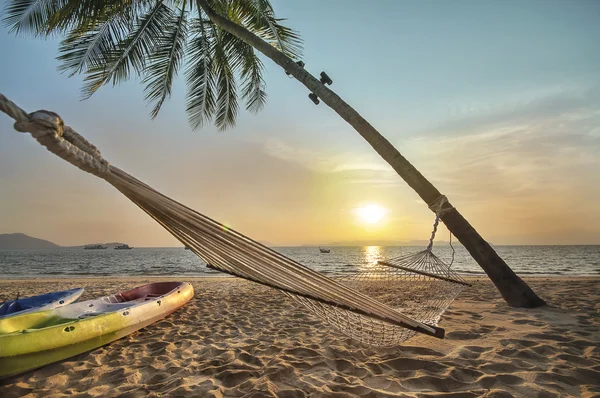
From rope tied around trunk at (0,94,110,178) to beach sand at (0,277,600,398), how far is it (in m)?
1.56

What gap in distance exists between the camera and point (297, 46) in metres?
5.20

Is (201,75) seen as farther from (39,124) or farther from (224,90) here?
(39,124)

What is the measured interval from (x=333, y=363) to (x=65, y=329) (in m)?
2.19

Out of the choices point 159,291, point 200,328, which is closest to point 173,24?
point 159,291

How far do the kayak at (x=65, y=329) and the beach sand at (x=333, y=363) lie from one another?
0.09m

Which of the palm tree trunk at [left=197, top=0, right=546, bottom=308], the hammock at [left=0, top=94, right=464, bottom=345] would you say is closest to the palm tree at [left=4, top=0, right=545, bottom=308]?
the palm tree trunk at [left=197, top=0, right=546, bottom=308]

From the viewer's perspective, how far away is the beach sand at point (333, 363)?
1.99 meters

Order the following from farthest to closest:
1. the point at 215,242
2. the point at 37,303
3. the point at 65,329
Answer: the point at 37,303 → the point at 65,329 → the point at 215,242

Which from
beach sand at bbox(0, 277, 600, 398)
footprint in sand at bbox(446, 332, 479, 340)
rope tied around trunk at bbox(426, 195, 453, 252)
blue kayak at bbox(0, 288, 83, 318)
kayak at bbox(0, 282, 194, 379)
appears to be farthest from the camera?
rope tied around trunk at bbox(426, 195, 453, 252)

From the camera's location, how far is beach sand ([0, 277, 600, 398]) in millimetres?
1986

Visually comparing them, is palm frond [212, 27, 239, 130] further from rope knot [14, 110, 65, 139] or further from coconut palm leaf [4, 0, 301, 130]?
rope knot [14, 110, 65, 139]

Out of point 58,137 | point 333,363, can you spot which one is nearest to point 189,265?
point 333,363

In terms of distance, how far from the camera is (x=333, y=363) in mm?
2410

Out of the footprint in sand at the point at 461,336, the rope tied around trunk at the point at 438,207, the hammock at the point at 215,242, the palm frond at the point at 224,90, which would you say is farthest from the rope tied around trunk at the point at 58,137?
the palm frond at the point at 224,90
